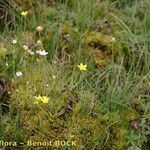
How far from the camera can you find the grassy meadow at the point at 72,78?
93.2 inches

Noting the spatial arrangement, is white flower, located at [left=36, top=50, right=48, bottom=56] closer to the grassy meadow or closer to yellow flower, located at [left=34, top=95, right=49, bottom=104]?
the grassy meadow

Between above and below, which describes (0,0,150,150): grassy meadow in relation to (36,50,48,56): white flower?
below

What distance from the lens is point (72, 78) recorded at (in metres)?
2.64

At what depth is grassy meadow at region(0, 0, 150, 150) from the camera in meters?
2.37

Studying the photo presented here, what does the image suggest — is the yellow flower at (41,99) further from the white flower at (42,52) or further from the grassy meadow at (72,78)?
the white flower at (42,52)

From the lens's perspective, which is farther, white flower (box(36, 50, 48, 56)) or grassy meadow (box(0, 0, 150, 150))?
white flower (box(36, 50, 48, 56))

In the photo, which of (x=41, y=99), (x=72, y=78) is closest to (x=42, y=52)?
(x=72, y=78)

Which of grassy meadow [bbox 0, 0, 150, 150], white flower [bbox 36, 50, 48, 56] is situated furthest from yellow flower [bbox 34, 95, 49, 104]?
white flower [bbox 36, 50, 48, 56]

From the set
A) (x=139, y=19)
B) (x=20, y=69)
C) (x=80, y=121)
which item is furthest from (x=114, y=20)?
(x=80, y=121)

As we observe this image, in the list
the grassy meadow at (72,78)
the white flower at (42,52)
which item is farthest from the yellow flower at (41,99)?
the white flower at (42,52)

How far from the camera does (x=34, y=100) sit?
7.97ft

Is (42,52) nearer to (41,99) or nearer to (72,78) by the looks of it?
(72,78)

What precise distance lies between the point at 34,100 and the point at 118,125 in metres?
0.51

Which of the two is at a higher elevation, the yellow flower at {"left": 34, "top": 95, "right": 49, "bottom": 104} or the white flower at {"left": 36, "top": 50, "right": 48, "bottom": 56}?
the white flower at {"left": 36, "top": 50, "right": 48, "bottom": 56}
